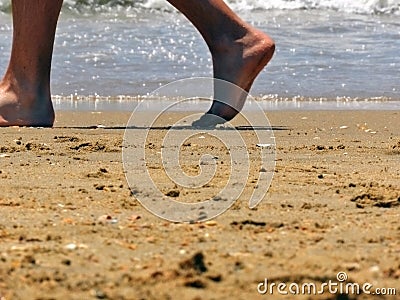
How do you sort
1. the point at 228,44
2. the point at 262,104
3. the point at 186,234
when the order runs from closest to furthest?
the point at 186,234, the point at 228,44, the point at 262,104

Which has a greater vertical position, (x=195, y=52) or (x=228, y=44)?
(x=228, y=44)

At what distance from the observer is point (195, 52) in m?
7.25

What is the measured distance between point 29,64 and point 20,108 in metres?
0.18

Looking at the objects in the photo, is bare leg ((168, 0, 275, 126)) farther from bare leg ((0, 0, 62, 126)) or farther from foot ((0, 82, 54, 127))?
foot ((0, 82, 54, 127))

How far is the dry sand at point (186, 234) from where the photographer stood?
1.40 m

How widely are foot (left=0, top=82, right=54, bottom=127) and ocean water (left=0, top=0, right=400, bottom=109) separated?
2.25 meters

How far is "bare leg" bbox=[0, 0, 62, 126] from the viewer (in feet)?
Answer: 12.1

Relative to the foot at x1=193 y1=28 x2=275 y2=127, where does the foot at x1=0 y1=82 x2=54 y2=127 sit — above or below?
below

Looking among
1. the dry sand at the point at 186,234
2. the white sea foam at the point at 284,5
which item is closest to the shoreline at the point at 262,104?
the dry sand at the point at 186,234

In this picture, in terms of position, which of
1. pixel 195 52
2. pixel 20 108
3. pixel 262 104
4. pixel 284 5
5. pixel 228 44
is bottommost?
pixel 262 104

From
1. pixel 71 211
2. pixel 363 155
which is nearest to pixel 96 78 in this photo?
pixel 363 155

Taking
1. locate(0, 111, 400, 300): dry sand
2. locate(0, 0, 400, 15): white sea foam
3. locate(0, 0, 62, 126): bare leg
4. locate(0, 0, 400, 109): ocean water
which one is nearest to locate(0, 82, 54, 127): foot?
locate(0, 0, 62, 126): bare leg

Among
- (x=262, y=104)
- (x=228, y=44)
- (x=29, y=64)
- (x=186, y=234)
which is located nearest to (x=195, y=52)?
(x=262, y=104)

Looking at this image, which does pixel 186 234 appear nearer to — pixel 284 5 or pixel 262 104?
pixel 262 104
